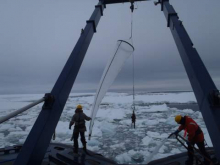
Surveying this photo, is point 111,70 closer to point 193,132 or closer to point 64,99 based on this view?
point 64,99

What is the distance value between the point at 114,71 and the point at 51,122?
234 centimetres

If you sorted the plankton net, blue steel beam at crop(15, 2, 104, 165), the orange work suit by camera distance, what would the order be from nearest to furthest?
blue steel beam at crop(15, 2, 104, 165) → the orange work suit → the plankton net

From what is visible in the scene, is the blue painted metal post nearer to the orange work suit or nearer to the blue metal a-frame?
the blue metal a-frame

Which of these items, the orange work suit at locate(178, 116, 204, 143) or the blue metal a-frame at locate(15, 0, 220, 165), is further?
the orange work suit at locate(178, 116, 204, 143)

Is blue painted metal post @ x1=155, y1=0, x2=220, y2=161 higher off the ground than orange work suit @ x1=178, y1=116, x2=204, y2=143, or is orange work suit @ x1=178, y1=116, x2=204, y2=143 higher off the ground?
blue painted metal post @ x1=155, y1=0, x2=220, y2=161

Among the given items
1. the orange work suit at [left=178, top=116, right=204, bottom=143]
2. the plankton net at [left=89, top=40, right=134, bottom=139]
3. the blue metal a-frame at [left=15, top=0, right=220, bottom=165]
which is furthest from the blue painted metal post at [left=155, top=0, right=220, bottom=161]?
the plankton net at [left=89, top=40, right=134, bottom=139]

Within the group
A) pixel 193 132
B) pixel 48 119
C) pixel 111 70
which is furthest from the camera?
pixel 111 70

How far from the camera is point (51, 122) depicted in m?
1.97

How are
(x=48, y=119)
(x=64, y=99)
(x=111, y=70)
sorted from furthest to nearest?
1. (x=111, y=70)
2. (x=64, y=99)
3. (x=48, y=119)

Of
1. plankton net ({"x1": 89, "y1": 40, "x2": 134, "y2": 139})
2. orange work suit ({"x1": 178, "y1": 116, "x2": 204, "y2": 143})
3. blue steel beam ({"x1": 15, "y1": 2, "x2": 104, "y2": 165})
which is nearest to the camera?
blue steel beam ({"x1": 15, "y1": 2, "x2": 104, "y2": 165})

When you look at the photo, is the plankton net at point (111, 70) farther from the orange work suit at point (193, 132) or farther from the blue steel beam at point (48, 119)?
the orange work suit at point (193, 132)

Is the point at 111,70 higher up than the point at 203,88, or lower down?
higher up

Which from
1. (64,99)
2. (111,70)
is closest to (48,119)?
(64,99)

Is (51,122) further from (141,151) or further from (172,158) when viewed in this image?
(141,151)
